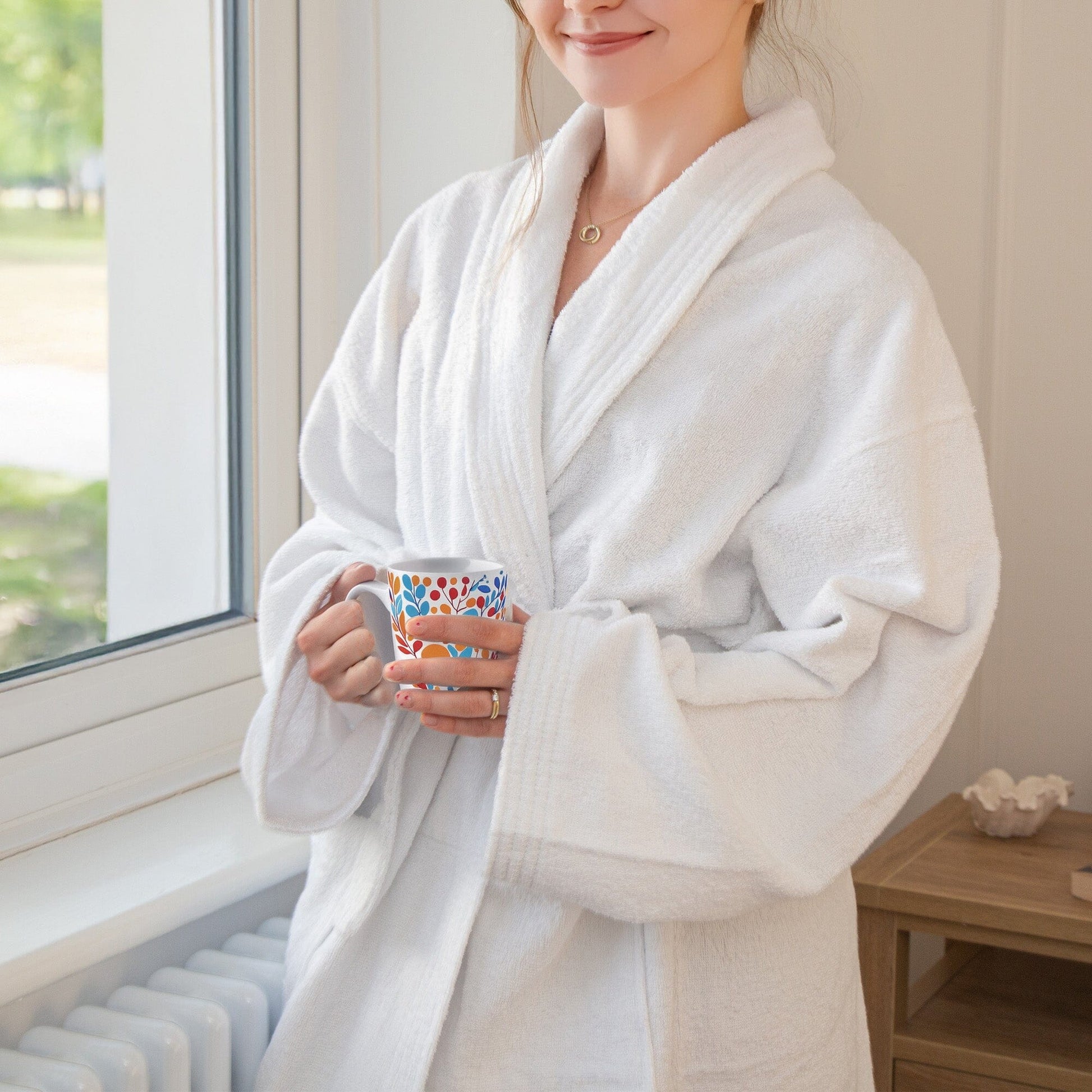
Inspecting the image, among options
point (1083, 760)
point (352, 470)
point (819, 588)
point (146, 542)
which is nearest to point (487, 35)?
point (352, 470)

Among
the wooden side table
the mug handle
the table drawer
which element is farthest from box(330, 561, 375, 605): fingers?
the table drawer

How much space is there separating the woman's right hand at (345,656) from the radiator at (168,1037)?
32 centimetres

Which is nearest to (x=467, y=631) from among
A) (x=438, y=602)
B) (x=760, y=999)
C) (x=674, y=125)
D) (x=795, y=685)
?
(x=438, y=602)

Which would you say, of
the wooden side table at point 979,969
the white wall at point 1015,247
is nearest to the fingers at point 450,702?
the wooden side table at point 979,969

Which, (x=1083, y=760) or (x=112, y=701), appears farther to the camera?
(x=1083, y=760)

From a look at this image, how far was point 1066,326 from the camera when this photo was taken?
5.51 ft

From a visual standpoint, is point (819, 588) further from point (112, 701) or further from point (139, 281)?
point (139, 281)

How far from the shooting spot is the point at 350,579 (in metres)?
1.02

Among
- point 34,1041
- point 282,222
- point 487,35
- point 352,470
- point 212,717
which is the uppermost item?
point 487,35

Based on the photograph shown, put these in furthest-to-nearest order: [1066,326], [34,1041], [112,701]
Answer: [1066,326] < [112,701] < [34,1041]

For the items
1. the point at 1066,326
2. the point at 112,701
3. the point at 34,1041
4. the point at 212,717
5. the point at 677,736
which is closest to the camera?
the point at 677,736

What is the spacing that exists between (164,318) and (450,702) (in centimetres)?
80

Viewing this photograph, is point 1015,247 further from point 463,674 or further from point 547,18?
point 463,674

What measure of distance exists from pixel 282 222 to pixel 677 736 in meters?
0.90
